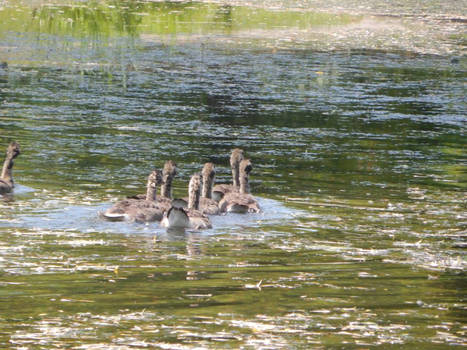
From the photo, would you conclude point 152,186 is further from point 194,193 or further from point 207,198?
point 207,198

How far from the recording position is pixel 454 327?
8.74 metres

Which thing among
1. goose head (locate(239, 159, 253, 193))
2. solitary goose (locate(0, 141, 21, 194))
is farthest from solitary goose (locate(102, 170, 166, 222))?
solitary goose (locate(0, 141, 21, 194))

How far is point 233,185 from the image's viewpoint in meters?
15.9

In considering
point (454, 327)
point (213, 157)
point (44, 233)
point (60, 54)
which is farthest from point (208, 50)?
point (454, 327)

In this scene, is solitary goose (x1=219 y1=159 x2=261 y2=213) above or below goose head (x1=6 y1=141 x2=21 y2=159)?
below

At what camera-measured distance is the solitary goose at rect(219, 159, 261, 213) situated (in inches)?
547

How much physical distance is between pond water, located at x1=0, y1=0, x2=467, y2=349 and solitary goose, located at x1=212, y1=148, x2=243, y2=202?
13.1 inches

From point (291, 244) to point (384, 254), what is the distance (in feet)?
3.42

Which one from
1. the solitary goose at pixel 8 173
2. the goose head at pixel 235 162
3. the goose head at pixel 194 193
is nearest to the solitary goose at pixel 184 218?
the goose head at pixel 194 193

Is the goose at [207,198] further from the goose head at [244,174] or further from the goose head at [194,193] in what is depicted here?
the goose head at [244,174]

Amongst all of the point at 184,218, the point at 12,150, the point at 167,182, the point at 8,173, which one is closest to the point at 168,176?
the point at 167,182

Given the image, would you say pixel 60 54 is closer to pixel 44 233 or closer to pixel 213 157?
pixel 213 157

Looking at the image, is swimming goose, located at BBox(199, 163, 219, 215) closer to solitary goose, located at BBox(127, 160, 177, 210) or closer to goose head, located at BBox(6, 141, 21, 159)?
solitary goose, located at BBox(127, 160, 177, 210)

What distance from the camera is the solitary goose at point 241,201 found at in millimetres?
13891
